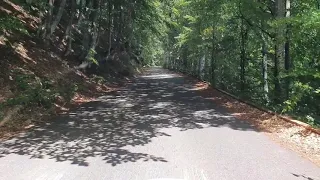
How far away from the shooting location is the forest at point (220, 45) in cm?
1212

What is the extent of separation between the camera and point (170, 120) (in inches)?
442

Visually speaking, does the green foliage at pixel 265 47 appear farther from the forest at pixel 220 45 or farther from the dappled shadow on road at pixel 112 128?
the dappled shadow on road at pixel 112 128

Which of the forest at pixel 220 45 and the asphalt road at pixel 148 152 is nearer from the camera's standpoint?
the asphalt road at pixel 148 152

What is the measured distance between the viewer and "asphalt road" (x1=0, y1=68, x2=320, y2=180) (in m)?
6.03

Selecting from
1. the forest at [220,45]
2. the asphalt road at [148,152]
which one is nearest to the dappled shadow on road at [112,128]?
the asphalt road at [148,152]

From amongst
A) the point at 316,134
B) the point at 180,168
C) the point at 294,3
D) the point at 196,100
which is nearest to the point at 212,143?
the point at 180,168

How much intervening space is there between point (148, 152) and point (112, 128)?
9.03 feet

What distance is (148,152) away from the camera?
736cm

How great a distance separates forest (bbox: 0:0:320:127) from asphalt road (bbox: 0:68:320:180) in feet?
7.79

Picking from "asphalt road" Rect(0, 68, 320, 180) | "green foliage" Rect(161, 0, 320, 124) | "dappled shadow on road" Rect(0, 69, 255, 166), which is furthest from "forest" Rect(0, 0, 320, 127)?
"asphalt road" Rect(0, 68, 320, 180)

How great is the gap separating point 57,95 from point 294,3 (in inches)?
454

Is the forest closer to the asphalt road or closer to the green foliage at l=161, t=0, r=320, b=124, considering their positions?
the green foliage at l=161, t=0, r=320, b=124

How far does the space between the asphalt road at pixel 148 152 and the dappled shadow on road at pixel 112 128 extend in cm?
2

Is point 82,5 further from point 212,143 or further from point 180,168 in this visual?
point 180,168
